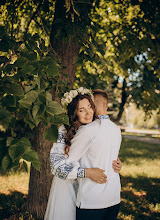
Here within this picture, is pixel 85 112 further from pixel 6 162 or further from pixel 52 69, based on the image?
pixel 6 162

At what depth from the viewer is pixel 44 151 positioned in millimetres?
3295

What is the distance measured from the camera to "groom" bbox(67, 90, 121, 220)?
188 centimetres

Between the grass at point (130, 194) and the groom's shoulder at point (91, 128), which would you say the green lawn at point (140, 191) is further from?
the groom's shoulder at point (91, 128)

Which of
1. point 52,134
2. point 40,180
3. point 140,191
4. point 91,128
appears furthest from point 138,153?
point 52,134

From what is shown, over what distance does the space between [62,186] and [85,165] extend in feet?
1.22

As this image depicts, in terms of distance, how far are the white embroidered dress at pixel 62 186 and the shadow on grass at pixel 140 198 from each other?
7.15 feet

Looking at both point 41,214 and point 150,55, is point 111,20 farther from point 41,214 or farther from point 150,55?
point 41,214

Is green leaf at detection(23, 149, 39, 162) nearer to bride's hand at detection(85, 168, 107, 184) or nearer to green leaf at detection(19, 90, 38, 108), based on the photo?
green leaf at detection(19, 90, 38, 108)

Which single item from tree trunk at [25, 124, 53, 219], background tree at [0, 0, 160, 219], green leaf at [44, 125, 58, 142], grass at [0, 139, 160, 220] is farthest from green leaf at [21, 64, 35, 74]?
grass at [0, 139, 160, 220]

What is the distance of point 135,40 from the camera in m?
4.32

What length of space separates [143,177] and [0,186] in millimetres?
4299

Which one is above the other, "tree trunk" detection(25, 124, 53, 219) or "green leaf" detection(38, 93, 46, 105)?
"green leaf" detection(38, 93, 46, 105)

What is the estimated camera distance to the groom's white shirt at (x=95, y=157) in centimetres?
188

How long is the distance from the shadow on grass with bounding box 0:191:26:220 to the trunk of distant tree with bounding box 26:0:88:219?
0.44 metres
